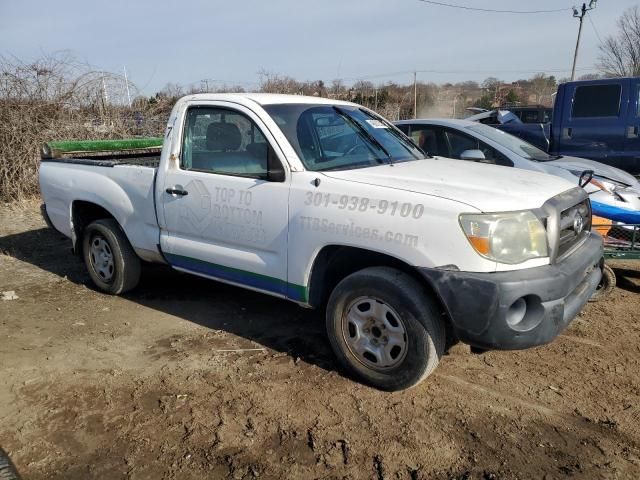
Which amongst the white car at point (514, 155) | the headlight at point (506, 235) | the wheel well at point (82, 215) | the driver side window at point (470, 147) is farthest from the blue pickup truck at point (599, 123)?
the wheel well at point (82, 215)

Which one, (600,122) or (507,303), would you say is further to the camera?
(600,122)

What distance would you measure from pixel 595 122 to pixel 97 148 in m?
7.04

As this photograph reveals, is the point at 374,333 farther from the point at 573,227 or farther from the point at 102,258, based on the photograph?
the point at 102,258

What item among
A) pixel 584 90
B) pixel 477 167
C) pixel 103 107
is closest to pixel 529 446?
pixel 477 167

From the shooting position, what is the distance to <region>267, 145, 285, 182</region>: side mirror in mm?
3528

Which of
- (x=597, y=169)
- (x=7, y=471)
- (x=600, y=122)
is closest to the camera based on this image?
(x=7, y=471)

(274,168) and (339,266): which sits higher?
(274,168)

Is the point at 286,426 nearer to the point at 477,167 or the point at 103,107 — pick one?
the point at 477,167

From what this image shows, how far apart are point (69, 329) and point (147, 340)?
0.79m

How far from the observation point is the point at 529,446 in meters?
2.80

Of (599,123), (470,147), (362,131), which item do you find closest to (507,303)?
(362,131)

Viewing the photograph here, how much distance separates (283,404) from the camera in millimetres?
3230

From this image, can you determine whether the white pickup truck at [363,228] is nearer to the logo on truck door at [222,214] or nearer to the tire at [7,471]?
the logo on truck door at [222,214]

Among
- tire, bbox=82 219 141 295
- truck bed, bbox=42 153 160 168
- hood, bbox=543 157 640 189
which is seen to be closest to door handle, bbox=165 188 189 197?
truck bed, bbox=42 153 160 168
